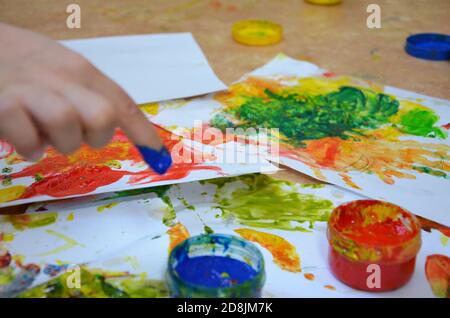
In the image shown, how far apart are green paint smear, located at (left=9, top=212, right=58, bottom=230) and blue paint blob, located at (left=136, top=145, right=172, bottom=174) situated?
0.18 metres

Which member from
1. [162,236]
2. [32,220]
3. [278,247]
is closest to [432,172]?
[278,247]

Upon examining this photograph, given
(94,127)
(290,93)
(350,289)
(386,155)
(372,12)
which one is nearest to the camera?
(94,127)

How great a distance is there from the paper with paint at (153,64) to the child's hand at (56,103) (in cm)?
41

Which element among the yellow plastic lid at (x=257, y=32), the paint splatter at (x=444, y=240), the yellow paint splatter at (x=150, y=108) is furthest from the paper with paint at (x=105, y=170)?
the yellow plastic lid at (x=257, y=32)

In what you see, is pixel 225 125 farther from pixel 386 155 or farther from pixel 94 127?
pixel 94 127

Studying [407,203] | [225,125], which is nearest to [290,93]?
[225,125]

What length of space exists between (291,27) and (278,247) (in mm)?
699

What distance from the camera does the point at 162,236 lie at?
0.68 m

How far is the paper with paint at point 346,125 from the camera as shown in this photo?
0.78 meters

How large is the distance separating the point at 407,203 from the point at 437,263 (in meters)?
0.10

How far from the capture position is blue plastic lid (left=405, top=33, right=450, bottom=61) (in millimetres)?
1123

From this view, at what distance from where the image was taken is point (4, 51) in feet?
1.84

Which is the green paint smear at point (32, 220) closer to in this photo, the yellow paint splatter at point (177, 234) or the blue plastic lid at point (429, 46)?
the yellow paint splatter at point (177, 234)

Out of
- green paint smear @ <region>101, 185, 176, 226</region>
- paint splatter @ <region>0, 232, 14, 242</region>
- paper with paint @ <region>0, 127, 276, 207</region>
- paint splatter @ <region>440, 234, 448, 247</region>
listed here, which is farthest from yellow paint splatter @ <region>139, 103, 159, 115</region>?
paint splatter @ <region>440, 234, 448, 247</region>
